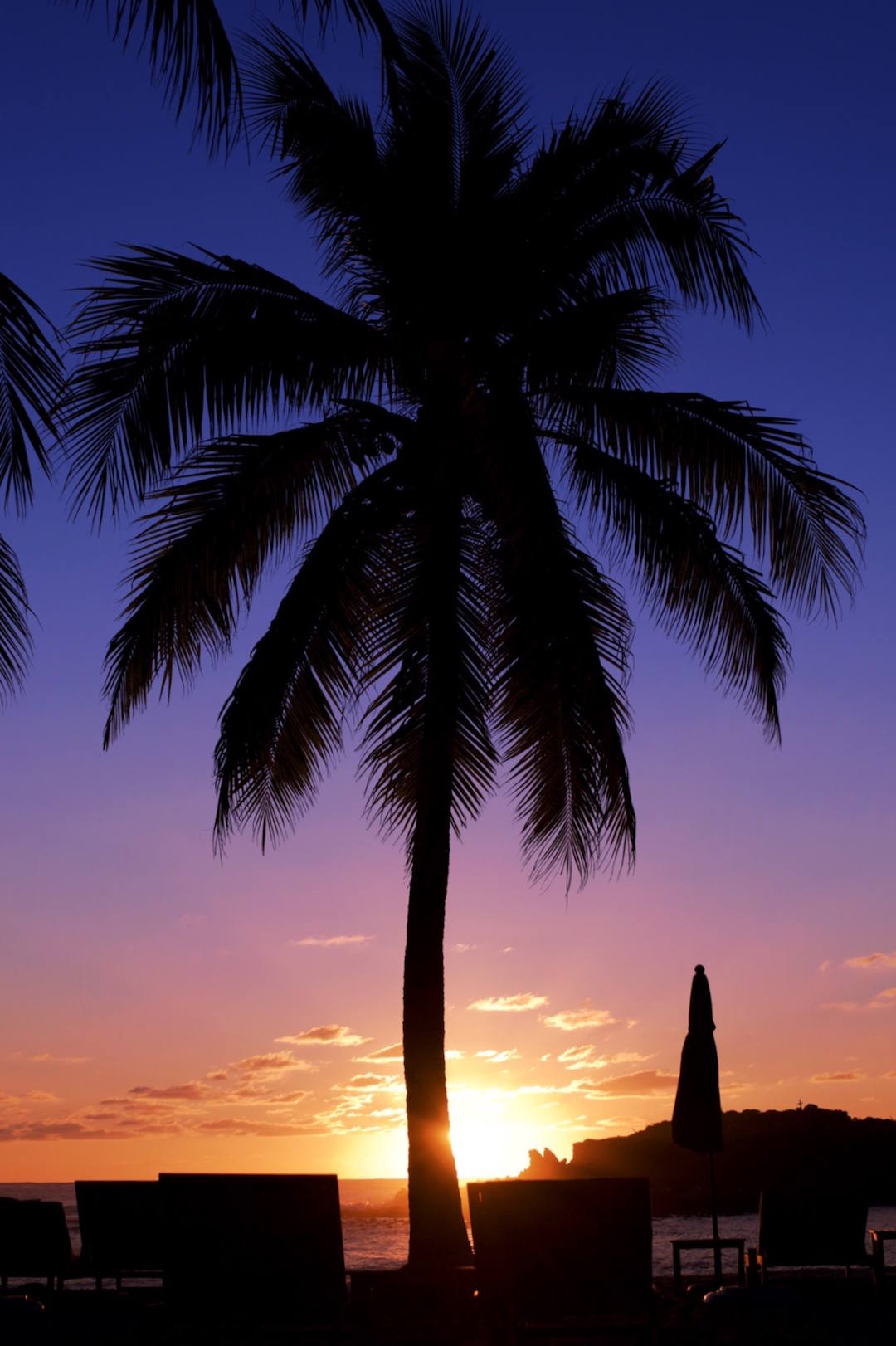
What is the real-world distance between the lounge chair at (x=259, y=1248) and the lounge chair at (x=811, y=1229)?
15.3ft

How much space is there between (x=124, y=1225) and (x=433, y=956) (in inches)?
128

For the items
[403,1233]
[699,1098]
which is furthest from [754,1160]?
[699,1098]

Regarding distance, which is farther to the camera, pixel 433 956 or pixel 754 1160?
pixel 754 1160

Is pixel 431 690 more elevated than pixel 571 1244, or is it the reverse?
pixel 431 690

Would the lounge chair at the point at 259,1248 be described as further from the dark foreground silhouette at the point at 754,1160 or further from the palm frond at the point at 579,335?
the dark foreground silhouette at the point at 754,1160

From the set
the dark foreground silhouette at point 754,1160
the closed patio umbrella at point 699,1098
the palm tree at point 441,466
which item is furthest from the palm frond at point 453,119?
the dark foreground silhouette at point 754,1160

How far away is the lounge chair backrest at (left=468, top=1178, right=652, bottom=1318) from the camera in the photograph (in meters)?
6.73

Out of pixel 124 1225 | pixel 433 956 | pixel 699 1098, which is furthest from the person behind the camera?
pixel 433 956

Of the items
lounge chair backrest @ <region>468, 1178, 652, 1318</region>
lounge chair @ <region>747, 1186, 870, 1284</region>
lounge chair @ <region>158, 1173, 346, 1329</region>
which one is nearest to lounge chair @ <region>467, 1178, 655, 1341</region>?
lounge chair backrest @ <region>468, 1178, 652, 1318</region>

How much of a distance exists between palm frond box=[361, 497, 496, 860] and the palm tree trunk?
0.05 ft

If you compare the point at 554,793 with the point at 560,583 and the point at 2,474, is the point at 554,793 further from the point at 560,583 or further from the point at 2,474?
the point at 2,474

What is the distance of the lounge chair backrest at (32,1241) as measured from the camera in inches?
370

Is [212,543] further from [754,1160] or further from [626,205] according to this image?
[754,1160]

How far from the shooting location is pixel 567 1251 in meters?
6.75
